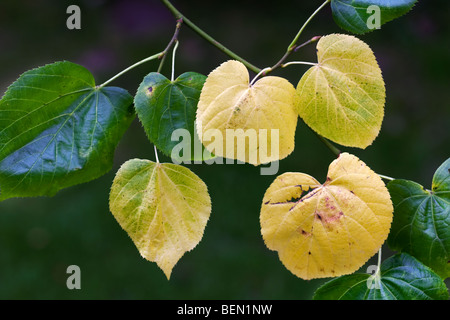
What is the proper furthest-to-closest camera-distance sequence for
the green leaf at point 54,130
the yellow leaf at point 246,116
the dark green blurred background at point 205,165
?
the dark green blurred background at point 205,165
the green leaf at point 54,130
the yellow leaf at point 246,116

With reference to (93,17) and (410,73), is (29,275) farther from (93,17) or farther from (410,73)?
(410,73)

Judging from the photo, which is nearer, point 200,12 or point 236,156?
point 236,156

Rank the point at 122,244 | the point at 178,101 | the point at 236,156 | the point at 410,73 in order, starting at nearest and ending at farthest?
the point at 236,156, the point at 178,101, the point at 122,244, the point at 410,73

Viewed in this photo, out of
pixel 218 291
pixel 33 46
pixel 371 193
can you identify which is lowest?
pixel 218 291

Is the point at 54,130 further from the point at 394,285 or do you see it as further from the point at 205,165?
the point at 205,165

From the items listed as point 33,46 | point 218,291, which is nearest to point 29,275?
point 218,291

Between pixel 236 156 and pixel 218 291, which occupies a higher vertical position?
pixel 236 156

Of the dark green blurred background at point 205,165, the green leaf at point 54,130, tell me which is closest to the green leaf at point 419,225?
the green leaf at point 54,130

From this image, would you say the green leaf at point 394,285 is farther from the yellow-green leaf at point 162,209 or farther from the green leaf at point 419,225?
the yellow-green leaf at point 162,209
